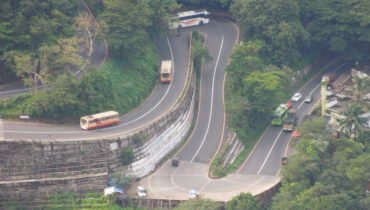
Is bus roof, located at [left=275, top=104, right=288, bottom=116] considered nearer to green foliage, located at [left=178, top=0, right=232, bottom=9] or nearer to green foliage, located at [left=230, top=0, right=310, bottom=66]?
green foliage, located at [left=230, top=0, right=310, bottom=66]

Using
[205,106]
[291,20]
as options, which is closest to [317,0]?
[291,20]

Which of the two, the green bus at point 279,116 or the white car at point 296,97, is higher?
the white car at point 296,97

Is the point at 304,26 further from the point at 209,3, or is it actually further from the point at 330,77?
the point at 209,3

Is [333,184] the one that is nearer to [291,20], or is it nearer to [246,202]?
[246,202]

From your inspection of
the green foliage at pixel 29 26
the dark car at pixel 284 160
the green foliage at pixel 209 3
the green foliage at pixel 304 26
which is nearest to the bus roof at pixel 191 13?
the green foliage at pixel 209 3

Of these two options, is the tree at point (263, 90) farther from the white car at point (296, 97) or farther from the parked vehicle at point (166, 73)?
the parked vehicle at point (166, 73)
